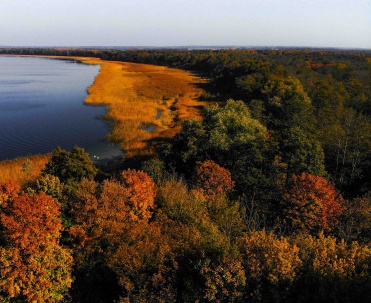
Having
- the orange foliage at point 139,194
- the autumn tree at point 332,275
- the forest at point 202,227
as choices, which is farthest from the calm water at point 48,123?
the autumn tree at point 332,275

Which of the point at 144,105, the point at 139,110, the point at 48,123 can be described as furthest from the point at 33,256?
the point at 144,105

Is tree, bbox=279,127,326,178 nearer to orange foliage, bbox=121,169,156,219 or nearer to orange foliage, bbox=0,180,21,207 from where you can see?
orange foliage, bbox=121,169,156,219

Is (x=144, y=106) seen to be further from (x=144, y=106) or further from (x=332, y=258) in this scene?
(x=332, y=258)

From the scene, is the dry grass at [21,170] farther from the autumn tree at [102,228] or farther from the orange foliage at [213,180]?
the orange foliage at [213,180]

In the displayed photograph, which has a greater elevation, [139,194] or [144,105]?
[139,194]

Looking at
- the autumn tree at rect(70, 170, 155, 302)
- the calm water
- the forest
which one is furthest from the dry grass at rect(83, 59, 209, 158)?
the autumn tree at rect(70, 170, 155, 302)

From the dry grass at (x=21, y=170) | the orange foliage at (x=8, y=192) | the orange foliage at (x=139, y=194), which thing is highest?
the orange foliage at (x=8, y=192)
